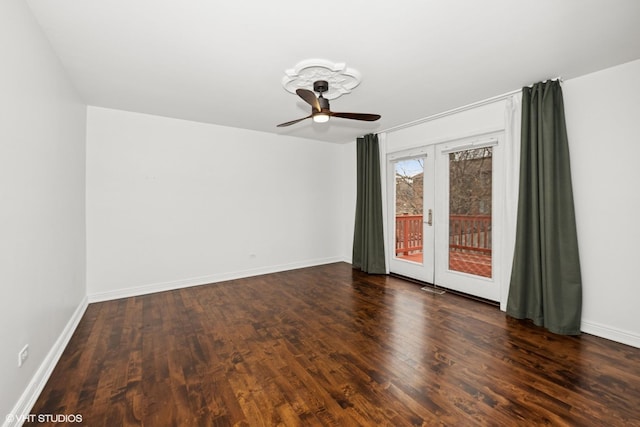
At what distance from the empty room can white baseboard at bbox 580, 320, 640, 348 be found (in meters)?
0.02

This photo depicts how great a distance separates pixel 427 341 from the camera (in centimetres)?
270

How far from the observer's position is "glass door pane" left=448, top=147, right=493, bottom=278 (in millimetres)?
3785

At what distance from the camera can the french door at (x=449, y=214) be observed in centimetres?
375

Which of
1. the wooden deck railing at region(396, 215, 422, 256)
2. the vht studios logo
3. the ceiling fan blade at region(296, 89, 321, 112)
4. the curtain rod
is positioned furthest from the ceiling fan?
the vht studios logo

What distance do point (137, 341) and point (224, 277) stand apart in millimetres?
2085

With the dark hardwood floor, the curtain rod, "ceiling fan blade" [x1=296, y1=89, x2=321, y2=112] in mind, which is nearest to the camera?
the dark hardwood floor

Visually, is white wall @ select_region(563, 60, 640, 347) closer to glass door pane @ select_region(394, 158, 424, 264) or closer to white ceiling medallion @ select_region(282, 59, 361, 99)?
glass door pane @ select_region(394, 158, 424, 264)

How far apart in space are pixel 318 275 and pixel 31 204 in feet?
12.8

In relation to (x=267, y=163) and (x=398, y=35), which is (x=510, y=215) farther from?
(x=267, y=163)

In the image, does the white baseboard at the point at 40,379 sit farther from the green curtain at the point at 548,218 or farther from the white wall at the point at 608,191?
the white wall at the point at 608,191

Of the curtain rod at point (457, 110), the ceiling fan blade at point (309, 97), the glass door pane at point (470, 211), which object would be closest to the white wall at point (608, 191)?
the curtain rod at point (457, 110)

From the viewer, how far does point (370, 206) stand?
207 inches

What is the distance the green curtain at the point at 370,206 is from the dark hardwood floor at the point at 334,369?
163 centimetres

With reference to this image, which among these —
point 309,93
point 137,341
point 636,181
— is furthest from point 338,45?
point 137,341
